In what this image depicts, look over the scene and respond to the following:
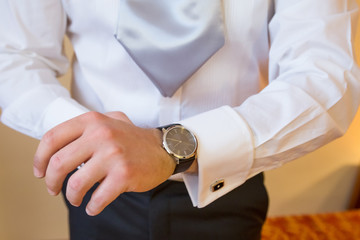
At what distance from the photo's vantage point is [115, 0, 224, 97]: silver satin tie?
580 mm

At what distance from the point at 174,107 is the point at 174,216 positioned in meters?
0.21

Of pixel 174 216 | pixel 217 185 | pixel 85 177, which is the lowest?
pixel 174 216

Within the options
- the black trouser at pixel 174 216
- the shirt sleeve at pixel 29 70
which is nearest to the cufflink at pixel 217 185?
the black trouser at pixel 174 216

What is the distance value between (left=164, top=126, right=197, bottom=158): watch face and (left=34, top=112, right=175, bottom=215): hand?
0.01m

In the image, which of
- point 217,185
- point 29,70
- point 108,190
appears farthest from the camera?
point 29,70

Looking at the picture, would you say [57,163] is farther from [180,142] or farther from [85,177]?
[180,142]

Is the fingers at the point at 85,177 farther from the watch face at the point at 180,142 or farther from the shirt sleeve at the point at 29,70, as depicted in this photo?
the shirt sleeve at the point at 29,70

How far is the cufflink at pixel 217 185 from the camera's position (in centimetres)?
52

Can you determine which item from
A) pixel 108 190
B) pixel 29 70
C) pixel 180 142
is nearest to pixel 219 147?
pixel 180 142

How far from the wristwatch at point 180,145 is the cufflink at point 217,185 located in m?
0.06

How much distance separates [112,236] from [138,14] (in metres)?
0.43

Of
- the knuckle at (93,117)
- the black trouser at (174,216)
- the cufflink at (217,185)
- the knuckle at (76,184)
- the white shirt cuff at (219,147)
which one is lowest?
the black trouser at (174,216)

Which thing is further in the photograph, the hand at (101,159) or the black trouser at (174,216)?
the black trouser at (174,216)

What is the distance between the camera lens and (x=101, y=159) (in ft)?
1.36
